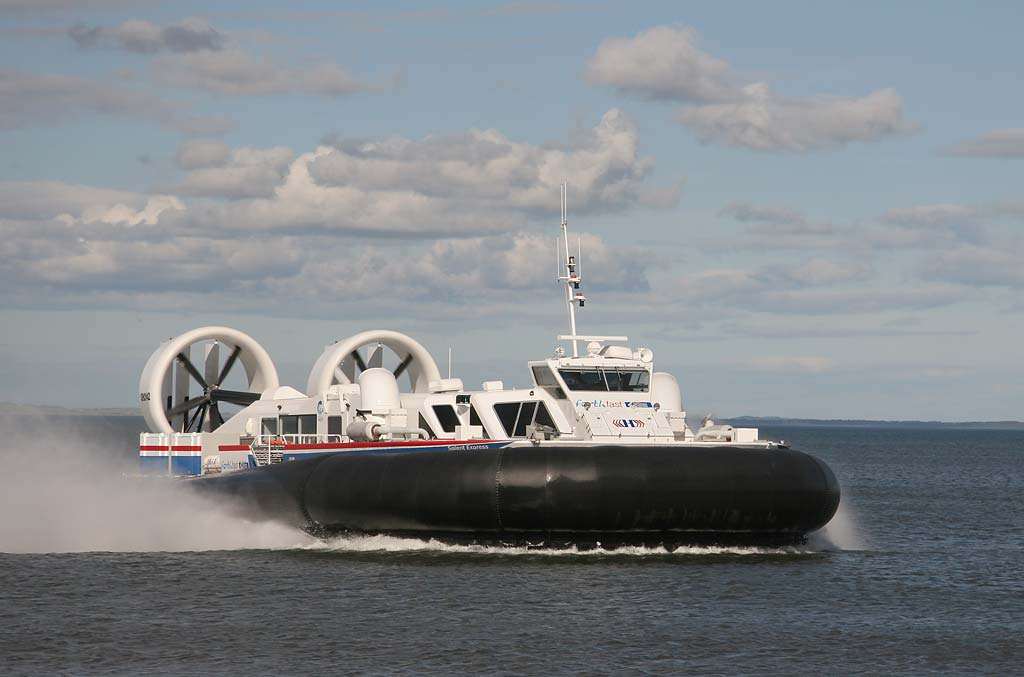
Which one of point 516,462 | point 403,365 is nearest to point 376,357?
point 403,365

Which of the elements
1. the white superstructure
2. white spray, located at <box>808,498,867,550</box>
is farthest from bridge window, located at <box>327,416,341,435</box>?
white spray, located at <box>808,498,867,550</box>

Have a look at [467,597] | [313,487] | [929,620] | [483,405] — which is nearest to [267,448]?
[313,487]

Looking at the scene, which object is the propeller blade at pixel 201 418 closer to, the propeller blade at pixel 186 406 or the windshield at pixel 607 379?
the propeller blade at pixel 186 406

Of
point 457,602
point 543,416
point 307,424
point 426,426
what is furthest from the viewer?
point 307,424

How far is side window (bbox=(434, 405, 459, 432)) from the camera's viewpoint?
779 inches

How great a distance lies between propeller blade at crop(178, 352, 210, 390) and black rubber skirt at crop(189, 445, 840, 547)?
6.89 m

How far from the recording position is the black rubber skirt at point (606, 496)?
1686 centimetres

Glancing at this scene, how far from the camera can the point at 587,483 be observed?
16797mm

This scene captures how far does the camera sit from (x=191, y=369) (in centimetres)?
2427

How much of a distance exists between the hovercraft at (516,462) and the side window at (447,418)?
2cm

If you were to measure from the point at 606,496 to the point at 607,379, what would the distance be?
2.79 m

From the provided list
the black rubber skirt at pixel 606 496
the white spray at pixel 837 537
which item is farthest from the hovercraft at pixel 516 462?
the white spray at pixel 837 537

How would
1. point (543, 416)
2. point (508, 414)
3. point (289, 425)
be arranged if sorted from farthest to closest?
1. point (289, 425)
2. point (508, 414)
3. point (543, 416)

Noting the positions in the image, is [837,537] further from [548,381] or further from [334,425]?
[334,425]
